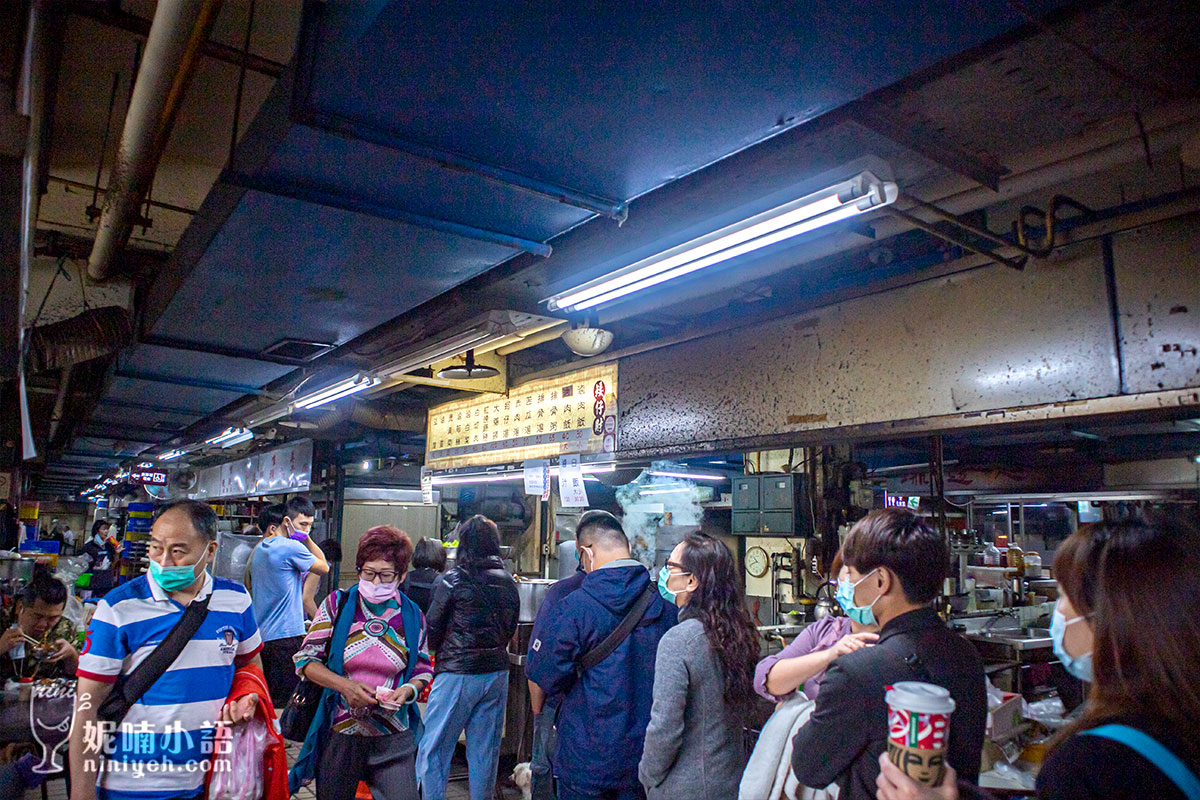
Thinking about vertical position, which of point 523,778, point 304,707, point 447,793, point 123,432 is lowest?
point 447,793

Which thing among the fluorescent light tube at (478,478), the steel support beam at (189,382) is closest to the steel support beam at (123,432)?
the steel support beam at (189,382)

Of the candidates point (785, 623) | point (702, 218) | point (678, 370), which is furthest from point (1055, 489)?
point (702, 218)

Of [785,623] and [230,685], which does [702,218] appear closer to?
[230,685]

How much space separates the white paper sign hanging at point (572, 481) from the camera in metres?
6.17

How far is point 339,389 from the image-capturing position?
5.74 m

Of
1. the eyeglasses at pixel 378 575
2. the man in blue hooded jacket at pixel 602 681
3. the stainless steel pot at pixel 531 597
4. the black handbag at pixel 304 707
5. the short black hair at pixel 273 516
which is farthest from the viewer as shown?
the stainless steel pot at pixel 531 597

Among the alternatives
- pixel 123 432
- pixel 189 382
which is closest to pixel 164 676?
pixel 189 382

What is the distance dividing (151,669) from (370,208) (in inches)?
78.3

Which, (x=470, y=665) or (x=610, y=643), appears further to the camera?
(x=470, y=665)

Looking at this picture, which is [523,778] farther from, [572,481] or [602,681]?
[602,681]

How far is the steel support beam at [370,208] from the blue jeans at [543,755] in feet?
8.92

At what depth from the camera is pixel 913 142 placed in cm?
259

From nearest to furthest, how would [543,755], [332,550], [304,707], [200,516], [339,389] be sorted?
1. [200,516]
2. [304,707]
3. [543,755]
4. [339,389]
5. [332,550]

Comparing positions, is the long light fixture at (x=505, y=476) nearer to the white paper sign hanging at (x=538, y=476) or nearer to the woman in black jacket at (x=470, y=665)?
the white paper sign hanging at (x=538, y=476)
